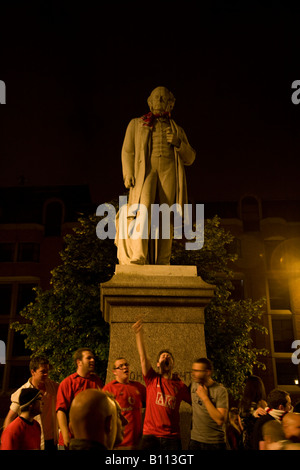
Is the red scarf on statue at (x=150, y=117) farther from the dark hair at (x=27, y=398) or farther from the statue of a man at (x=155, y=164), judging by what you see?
the dark hair at (x=27, y=398)

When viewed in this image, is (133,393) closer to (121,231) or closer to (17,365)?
(121,231)

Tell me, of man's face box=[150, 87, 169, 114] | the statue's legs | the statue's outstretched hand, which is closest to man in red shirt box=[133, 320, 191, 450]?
the statue's legs

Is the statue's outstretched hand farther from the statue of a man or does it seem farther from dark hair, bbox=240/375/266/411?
dark hair, bbox=240/375/266/411

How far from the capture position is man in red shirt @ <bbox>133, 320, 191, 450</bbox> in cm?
437

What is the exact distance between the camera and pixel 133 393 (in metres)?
4.75

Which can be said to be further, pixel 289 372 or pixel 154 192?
Answer: pixel 289 372

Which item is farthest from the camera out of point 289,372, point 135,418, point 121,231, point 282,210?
point 282,210

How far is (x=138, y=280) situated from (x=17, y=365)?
29682 mm

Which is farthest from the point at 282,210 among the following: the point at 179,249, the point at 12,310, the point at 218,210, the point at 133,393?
the point at 133,393

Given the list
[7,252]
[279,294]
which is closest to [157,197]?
[279,294]

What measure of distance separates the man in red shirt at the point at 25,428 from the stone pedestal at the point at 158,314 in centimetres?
192

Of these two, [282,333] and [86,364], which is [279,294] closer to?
[282,333]

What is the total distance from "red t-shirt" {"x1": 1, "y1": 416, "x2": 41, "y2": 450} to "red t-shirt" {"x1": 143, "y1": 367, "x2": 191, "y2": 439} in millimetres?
1153

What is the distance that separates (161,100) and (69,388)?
16.5 ft
